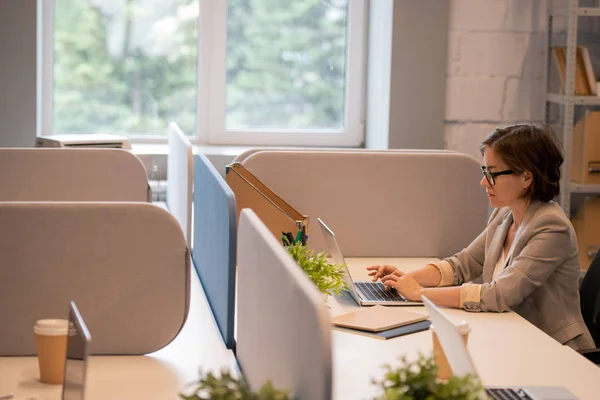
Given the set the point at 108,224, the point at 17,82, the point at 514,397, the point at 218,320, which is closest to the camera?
the point at 514,397

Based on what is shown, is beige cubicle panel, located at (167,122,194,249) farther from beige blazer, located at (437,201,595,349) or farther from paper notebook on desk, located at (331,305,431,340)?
beige blazer, located at (437,201,595,349)

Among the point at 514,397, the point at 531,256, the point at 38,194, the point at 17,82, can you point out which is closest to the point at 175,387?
the point at 514,397

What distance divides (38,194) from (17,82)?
97 cm

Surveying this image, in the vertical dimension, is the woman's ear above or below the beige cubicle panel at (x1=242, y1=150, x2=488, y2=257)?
above

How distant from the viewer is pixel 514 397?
4.67ft

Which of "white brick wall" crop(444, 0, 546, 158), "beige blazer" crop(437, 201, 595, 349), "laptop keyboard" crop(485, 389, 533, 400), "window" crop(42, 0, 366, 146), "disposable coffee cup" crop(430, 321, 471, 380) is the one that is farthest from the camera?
"window" crop(42, 0, 366, 146)

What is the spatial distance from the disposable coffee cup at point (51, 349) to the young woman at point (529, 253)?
0.81m

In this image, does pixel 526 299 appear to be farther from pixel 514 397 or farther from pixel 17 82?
pixel 17 82

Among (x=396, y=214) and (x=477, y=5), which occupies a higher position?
(x=477, y=5)

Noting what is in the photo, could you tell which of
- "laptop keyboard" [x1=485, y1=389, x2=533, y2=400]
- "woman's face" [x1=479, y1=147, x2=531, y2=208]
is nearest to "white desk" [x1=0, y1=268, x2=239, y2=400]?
"laptop keyboard" [x1=485, y1=389, x2=533, y2=400]

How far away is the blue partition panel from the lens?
5.91 ft

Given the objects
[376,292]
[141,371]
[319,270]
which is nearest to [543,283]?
[376,292]

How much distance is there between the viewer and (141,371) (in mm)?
1591

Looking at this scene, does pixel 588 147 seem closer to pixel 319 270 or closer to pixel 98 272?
pixel 319 270
